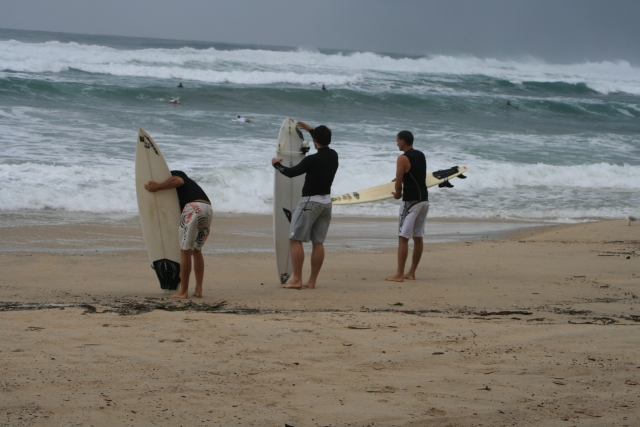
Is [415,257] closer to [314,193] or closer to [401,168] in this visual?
[401,168]

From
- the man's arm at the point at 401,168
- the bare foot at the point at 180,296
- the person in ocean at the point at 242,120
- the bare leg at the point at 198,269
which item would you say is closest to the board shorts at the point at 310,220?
the man's arm at the point at 401,168

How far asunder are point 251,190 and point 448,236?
3891mm

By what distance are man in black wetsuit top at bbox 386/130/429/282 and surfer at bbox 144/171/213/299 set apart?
6.27 feet

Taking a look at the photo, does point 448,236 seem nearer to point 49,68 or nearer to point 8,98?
point 8,98

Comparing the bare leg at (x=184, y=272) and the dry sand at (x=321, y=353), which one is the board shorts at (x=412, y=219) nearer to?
the dry sand at (x=321, y=353)

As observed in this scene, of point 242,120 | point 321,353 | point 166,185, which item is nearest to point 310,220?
point 166,185

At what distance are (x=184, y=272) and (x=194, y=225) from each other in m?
0.45

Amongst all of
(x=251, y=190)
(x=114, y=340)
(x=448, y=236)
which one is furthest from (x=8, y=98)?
(x=114, y=340)

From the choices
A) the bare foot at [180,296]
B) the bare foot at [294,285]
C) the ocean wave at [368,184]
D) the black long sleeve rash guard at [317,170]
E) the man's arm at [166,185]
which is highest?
the black long sleeve rash guard at [317,170]

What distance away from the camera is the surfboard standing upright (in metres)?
6.61

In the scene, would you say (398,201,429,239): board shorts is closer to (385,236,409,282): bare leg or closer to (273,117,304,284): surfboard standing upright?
(385,236,409,282): bare leg

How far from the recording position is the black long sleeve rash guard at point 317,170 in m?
5.92

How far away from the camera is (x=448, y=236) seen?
967 cm

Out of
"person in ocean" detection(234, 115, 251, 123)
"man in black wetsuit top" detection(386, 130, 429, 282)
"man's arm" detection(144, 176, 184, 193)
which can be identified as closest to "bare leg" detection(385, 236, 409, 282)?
"man in black wetsuit top" detection(386, 130, 429, 282)
